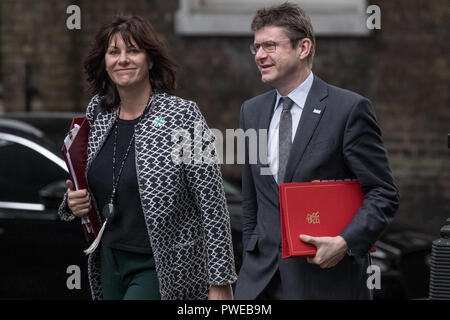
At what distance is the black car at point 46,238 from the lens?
577 cm

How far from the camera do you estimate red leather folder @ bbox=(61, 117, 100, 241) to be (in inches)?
149

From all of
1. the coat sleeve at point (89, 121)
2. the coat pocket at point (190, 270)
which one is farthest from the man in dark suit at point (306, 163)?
the coat sleeve at point (89, 121)

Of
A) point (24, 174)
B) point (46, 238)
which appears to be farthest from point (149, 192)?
point (24, 174)

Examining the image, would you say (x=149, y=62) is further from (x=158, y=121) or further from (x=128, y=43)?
(x=158, y=121)

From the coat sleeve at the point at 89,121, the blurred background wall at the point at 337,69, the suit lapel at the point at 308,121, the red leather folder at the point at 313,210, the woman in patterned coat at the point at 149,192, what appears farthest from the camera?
the blurred background wall at the point at 337,69

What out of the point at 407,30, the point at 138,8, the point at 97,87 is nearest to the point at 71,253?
the point at 97,87

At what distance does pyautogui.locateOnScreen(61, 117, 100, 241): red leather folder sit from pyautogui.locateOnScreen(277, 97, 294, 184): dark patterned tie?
2.93 ft

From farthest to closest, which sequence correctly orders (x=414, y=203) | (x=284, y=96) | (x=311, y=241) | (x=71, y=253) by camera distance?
(x=414, y=203)
(x=71, y=253)
(x=284, y=96)
(x=311, y=241)

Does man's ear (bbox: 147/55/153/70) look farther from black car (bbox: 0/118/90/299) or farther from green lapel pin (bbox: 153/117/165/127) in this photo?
black car (bbox: 0/118/90/299)

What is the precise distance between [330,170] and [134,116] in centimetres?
97

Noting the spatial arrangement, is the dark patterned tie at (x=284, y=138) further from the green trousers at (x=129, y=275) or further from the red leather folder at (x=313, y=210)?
the green trousers at (x=129, y=275)

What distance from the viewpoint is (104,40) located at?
12.6 ft

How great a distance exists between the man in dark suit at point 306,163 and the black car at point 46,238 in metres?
2.17
